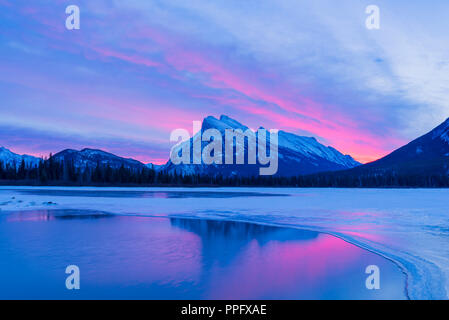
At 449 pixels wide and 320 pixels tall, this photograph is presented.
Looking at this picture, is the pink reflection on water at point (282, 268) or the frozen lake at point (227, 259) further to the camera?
the pink reflection on water at point (282, 268)

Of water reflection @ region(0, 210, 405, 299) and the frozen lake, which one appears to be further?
the frozen lake

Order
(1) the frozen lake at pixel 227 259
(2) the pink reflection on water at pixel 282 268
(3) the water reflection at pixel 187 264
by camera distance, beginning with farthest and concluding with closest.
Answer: (2) the pink reflection on water at pixel 282 268 → (1) the frozen lake at pixel 227 259 → (3) the water reflection at pixel 187 264

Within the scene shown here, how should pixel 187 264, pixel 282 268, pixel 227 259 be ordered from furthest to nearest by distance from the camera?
1. pixel 227 259
2. pixel 187 264
3. pixel 282 268

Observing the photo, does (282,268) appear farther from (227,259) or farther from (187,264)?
(187,264)

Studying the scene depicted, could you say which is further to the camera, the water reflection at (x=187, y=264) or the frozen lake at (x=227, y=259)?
the frozen lake at (x=227, y=259)

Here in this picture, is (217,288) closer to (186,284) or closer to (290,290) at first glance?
(186,284)

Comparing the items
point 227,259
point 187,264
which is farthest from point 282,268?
point 187,264

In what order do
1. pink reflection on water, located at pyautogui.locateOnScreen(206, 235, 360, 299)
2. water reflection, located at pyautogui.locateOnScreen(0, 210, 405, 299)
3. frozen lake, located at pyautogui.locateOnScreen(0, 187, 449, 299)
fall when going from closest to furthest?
water reflection, located at pyautogui.locateOnScreen(0, 210, 405, 299)
frozen lake, located at pyautogui.locateOnScreen(0, 187, 449, 299)
pink reflection on water, located at pyautogui.locateOnScreen(206, 235, 360, 299)

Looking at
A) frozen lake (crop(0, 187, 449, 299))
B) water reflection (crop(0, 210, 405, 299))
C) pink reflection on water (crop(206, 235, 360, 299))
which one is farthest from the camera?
pink reflection on water (crop(206, 235, 360, 299))

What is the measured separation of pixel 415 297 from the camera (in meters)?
9.76

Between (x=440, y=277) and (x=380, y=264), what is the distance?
2568 mm

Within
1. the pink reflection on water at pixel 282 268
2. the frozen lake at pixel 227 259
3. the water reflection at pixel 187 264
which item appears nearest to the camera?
the water reflection at pixel 187 264
